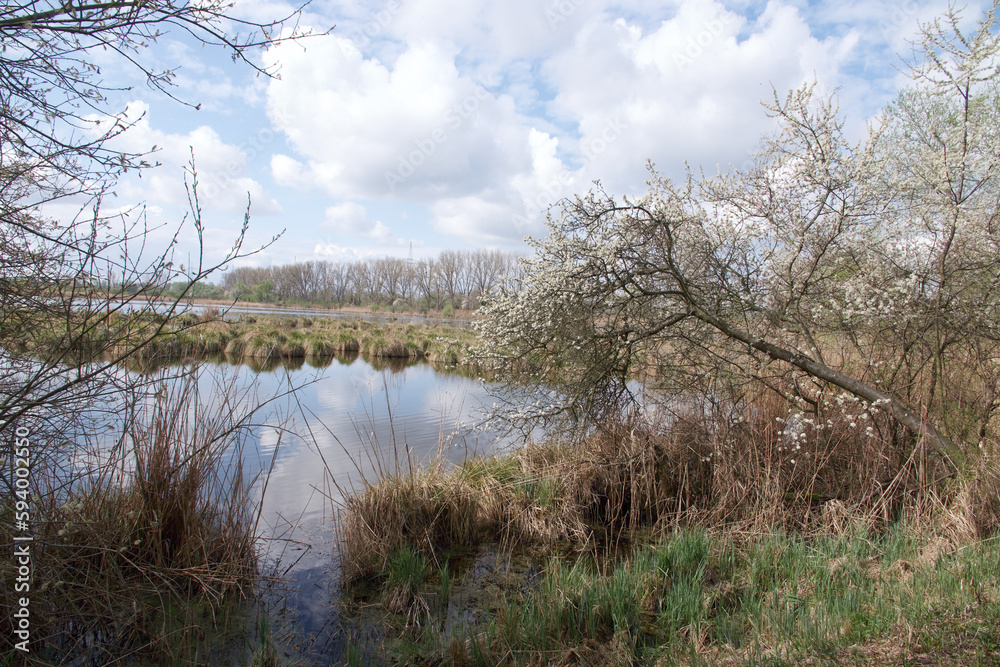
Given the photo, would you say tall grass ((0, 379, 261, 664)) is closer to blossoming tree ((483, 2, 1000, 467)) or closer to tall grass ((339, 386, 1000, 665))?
tall grass ((339, 386, 1000, 665))

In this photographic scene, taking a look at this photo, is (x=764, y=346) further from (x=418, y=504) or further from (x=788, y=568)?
(x=418, y=504)

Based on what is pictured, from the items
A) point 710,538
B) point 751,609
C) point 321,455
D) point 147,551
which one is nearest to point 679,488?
point 710,538

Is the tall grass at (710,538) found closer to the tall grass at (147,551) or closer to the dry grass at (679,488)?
the dry grass at (679,488)

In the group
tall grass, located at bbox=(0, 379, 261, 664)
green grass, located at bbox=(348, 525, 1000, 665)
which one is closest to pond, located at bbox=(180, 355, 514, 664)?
tall grass, located at bbox=(0, 379, 261, 664)

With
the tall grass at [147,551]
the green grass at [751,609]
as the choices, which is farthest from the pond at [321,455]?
the green grass at [751,609]

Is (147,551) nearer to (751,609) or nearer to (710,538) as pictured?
(751,609)

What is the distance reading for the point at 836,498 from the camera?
203 inches

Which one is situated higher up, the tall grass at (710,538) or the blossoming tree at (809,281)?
the blossoming tree at (809,281)

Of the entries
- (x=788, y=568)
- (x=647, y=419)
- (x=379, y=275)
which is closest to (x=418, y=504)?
(x=647, y=419)

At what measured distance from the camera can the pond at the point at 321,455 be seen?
3996mm

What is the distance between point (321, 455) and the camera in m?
4.14

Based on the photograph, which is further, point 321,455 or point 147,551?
point 321,455

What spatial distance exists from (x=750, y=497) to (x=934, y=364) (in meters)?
2.23

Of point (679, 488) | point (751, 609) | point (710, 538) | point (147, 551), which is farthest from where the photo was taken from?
point (679, 488)
